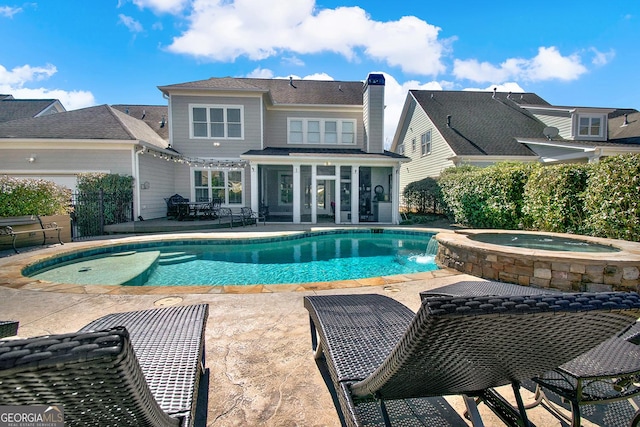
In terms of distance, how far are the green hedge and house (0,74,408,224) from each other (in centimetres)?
320

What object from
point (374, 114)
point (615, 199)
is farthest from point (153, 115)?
point (615, 199)

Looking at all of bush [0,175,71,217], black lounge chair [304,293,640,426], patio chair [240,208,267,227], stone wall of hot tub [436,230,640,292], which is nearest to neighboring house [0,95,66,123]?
bush [0,175,71,217]

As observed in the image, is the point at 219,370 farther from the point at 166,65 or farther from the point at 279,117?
the point at 166,65

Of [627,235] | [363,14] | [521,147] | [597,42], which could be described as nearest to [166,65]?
[363,14]

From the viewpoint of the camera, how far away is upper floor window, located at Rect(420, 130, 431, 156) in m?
18.3

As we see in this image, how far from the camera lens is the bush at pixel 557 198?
7219 mm

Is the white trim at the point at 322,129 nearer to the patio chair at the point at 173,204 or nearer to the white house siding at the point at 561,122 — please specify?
the patio chair at the point at 173,204

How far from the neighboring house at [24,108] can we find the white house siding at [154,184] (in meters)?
11.1

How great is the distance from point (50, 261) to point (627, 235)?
11.7 meters

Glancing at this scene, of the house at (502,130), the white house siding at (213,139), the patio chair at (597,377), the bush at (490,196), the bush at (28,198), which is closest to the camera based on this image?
the patio chair at (597,377)

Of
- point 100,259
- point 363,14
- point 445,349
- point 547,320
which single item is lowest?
point 100,259

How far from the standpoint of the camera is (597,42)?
1675cm

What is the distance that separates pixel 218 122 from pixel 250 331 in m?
13.4

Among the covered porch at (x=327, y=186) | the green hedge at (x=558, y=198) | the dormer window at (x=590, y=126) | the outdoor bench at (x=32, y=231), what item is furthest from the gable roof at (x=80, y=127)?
the dormer window at (x=590, y=126)
